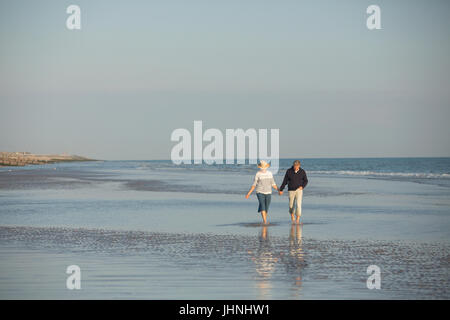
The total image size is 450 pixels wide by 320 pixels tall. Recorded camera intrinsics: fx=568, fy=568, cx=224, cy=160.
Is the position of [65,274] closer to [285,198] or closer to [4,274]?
[4,274]

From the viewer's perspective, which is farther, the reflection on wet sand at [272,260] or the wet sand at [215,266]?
the reflection on wet sand at [272,260]

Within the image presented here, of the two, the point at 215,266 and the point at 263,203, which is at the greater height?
the point at 263,203

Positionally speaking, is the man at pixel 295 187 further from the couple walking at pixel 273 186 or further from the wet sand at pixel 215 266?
the wet sand at pixel 215 266

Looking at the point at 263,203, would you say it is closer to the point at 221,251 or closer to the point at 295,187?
the point at 295,187

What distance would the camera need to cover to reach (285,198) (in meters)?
25.8

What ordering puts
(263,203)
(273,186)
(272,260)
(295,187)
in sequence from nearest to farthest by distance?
(272,260), (273,186), (263,203), (295,187)

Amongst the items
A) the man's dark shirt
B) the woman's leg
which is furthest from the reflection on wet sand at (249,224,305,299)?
the man's dark shirt

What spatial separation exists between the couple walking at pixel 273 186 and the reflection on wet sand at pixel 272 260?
7.63 feet

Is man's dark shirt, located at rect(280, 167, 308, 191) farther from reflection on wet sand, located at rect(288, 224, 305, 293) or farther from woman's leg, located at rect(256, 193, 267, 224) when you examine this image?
reflection on wet sand, located at rect(288, 224, 305, 293)

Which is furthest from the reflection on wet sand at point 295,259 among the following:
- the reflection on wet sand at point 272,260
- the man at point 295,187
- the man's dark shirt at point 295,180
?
the man's dark shirt at point 295,180

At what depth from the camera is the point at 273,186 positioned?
1579cm

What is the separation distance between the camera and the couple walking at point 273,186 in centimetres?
1593

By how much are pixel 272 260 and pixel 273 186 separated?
18.0 feet

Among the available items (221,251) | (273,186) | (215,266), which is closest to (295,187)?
(273,186)
